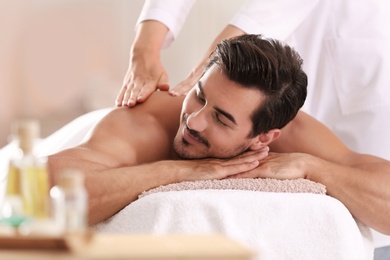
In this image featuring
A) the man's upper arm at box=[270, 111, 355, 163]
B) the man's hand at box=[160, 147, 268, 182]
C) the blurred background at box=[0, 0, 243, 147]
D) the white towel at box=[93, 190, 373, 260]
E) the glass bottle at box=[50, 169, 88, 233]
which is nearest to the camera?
the glass bottle at box=[50, 169, 88, 233]

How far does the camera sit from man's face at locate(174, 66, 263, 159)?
220cm

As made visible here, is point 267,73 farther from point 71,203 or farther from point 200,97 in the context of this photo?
point 71,203

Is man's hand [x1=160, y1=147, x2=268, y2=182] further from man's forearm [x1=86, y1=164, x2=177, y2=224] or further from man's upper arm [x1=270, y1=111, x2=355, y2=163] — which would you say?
man's upper arm [x1=270, y1=111, x2=355, y2=163]

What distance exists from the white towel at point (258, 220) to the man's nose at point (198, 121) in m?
0.26

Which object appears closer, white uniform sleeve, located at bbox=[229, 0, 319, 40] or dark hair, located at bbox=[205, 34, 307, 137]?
dark hair, located at bbox=[205, 34, 307, 137]

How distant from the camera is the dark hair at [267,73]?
2.23 m

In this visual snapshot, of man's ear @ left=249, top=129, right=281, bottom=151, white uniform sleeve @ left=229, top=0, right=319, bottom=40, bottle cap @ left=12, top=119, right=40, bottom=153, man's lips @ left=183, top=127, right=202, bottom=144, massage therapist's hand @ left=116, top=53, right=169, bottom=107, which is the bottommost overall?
man's ear @ left=249, top=129, right=281, bottom=151

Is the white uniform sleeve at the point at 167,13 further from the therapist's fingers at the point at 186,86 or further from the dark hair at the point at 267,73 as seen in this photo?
the dark hair at the point at 267,73

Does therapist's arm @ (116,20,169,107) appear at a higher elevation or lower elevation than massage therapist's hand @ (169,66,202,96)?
higher

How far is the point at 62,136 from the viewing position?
2.82 meters

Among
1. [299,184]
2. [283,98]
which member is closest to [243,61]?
[283,98]

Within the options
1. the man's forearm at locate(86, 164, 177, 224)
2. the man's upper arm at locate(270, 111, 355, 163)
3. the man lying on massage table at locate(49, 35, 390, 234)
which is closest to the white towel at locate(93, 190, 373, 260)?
the man's forearm at locate(86, 164, 177, 224)

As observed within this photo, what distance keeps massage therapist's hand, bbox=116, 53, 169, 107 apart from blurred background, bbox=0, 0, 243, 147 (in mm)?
1832

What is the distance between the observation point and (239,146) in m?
2.28
